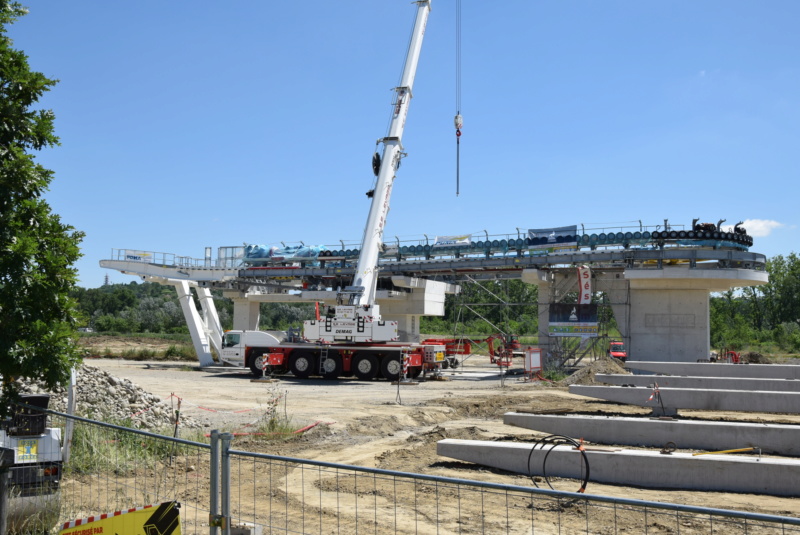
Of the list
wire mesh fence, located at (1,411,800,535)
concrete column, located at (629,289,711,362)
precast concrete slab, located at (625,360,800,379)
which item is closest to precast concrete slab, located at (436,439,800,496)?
wire mesh fence, located at (1,411,800,535)

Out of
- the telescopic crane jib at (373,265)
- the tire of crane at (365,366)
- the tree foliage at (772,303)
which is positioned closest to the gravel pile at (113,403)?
the telescopic crane jib at (373,265)

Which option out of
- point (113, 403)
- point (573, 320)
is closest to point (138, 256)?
point (573, 320)

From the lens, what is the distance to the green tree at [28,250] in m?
6.11

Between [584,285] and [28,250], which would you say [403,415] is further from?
[584,285]

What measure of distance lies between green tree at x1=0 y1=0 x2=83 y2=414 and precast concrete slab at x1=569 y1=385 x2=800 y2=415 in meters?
13.9

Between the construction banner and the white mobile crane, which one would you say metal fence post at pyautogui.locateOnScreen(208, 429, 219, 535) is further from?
the white mobile crane

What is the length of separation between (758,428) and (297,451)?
8227 millimetres

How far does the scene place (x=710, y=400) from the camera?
16.8 m

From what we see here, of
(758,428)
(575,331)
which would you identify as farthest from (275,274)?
(758,428)

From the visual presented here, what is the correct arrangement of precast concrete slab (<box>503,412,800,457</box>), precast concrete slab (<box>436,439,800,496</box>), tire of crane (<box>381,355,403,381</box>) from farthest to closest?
1. tire of crane (<box>381,355,403,381</box>)
2. precast concrete slab (<box>503,412,800,457</box>)
3. precast concrete slab (<box>436,439,800,496</box>)

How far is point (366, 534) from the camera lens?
314 inches

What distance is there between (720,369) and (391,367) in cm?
1263

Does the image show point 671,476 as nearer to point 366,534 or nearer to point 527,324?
point 366,534

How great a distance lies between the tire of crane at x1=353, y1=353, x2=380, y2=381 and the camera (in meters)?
30.3
